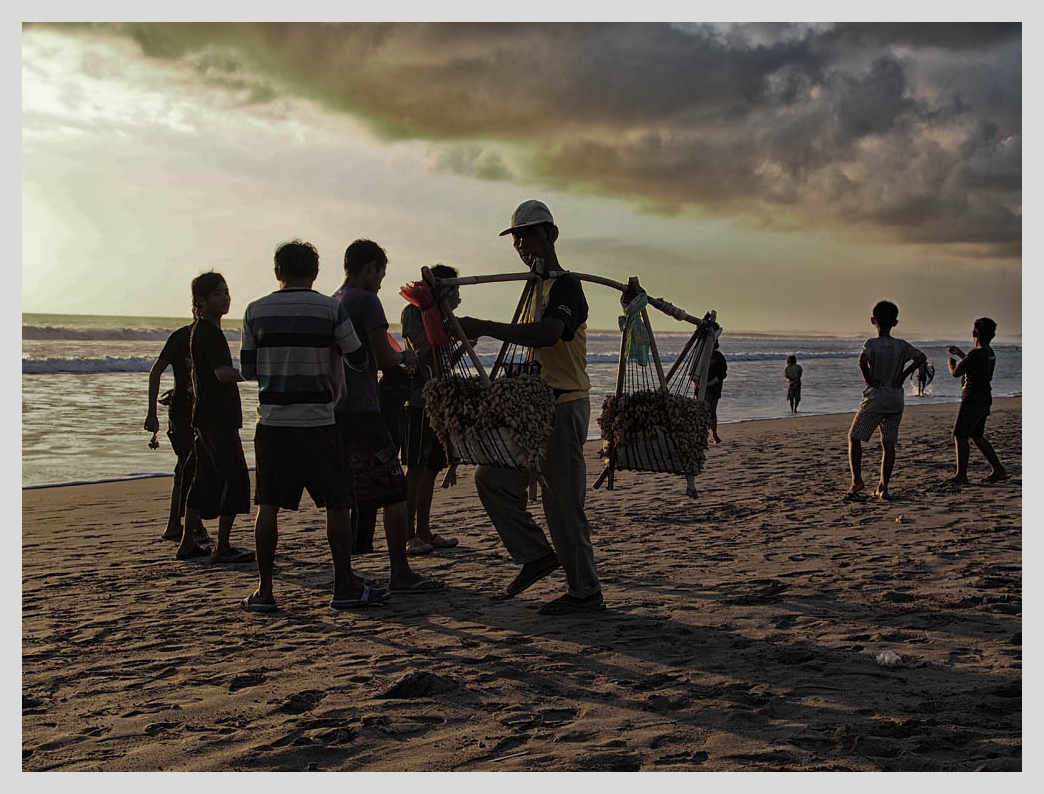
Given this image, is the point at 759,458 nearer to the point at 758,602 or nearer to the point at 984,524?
the point at 984,524

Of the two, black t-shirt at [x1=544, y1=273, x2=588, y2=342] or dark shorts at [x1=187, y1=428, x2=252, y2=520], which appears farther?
dark shorts at [x1=187, y1=428, x2=252, y2=520]

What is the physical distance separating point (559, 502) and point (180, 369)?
138 inches

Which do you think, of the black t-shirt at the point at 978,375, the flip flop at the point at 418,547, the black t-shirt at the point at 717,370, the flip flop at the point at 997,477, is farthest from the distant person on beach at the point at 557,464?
the black t-shirt at the point at 717,370

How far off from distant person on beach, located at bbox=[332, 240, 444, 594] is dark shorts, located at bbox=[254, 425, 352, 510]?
24 cm

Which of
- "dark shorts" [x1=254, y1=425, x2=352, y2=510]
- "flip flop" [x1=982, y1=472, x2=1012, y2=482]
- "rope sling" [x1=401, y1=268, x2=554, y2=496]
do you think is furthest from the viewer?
"flip flop" [x1=982, y1=472, x2=1012, y2=482]

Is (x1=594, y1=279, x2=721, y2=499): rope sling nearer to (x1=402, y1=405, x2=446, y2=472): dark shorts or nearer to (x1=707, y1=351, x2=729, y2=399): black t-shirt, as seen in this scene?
(x1=402, y1=405, x2=446, y2=472): dark shorts

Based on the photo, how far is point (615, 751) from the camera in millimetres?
3238

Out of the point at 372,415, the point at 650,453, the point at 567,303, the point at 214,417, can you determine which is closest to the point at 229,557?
the point at 214,417

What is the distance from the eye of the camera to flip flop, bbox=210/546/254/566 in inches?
256

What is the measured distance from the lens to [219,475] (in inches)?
250

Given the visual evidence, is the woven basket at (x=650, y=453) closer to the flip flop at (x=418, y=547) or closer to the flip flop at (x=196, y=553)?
the flip flop at (x=418, y=547)

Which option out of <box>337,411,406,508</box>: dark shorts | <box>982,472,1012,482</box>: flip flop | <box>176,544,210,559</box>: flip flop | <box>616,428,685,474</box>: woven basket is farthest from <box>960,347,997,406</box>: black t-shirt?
<box>176,544,210,559</box>: flip flop

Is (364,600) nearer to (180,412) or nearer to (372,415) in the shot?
(372,415)

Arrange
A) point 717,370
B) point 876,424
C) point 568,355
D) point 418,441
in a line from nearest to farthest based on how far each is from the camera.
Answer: point 568,355, point 418,441, point 876,424, point 717,370
